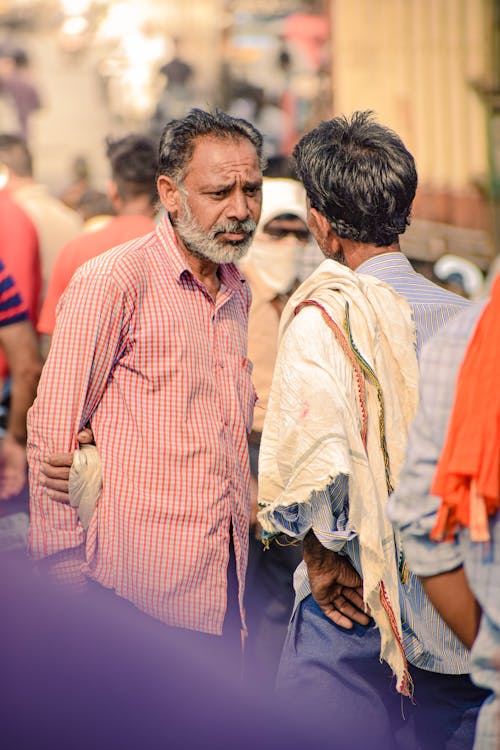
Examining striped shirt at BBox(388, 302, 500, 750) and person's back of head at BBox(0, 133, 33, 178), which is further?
person's back of head at BBox(0, 133, 33, 178)

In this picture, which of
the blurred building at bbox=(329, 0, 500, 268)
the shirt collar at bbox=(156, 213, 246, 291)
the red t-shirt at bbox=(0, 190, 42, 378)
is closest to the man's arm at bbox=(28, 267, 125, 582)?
the shirt collar at bbox=(156, 213, 246, 291)

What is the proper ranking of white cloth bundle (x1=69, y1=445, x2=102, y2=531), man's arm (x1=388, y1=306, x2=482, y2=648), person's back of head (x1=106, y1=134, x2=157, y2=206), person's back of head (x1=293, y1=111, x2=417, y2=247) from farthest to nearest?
1. person's back of head (x1=106, y1=134, x2=157, y2=206)
2. white cloth bundle (x1=69, y1=445, x2=102, y2=531)
3. person's back of head (x1=293, y1=111, x2=417, y2=247)
4. man's arm (x1=388, y1=306, x2=482, y2=648)

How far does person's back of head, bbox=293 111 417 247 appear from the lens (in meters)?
2.68

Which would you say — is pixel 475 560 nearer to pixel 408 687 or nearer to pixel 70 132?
pixel 408 687

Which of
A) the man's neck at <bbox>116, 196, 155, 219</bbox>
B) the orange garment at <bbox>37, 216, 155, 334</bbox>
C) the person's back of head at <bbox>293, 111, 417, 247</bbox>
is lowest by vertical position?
the orange garment at <bbox>37, 216, 155, 334</bbox>

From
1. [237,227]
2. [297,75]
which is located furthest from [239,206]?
[297,75]

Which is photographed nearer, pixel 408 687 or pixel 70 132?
pixel 408 687

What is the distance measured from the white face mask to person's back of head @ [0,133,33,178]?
186cm

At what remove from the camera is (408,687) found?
2.63m

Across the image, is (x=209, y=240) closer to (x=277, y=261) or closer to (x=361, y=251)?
(x=361, y=251)

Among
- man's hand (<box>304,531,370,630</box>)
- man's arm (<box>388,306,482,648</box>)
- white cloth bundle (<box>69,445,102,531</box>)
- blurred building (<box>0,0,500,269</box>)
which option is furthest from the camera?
blurred building (<box>0,0,500,269</box>)

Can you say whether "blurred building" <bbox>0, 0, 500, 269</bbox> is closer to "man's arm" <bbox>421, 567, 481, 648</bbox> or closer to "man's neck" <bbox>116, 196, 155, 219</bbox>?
"man's neck" <bbox>116, 196, 155, 219</bbox>

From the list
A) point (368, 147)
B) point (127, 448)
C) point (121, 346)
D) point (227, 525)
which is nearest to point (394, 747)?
point (227, 525)

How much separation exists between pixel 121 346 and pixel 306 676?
948mm
